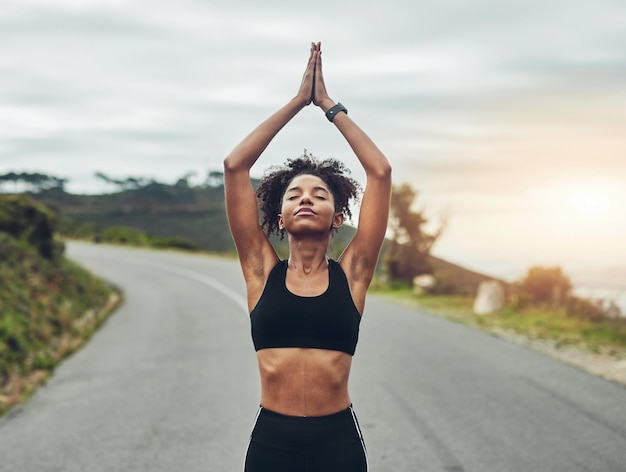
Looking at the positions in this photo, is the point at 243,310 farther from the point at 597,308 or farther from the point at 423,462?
the point at 423,462

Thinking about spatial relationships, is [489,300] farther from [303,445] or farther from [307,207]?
[303,445]

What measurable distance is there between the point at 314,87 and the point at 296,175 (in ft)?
1.35

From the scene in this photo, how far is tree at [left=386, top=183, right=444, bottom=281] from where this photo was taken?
2512 centimetres

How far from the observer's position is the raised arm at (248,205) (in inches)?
117

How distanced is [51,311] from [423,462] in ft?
35.2

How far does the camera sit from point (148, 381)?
9406 millimetres

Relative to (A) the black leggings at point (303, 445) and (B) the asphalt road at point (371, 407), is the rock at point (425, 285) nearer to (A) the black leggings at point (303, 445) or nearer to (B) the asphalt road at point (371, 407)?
(B) the asphalt road at point (371, 407)

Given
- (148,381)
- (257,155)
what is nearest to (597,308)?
(148,381)

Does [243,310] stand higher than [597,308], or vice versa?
[597,308]

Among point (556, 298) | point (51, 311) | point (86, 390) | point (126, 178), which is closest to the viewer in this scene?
point (86, 390)

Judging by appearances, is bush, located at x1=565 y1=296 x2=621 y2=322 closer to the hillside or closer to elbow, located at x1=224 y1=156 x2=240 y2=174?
elbow, located at x1=224 y1=156 x2=240 y2=174

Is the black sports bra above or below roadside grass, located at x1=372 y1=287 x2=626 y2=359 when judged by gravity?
above

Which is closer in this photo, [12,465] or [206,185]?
[12,465]

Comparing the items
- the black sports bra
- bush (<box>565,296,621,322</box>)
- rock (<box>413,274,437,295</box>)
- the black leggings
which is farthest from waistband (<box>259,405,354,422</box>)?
rock (<box>413,274,437,295</box>)
